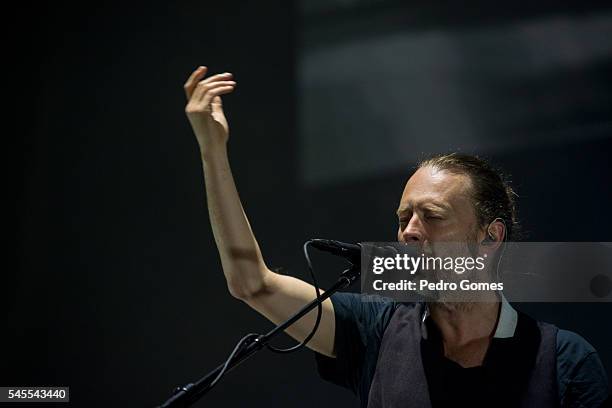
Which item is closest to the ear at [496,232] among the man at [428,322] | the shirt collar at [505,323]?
the man at [428,322]

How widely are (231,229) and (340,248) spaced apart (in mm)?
242

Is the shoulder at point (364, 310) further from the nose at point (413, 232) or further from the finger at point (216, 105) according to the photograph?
Result: the finger at point (216, 105)

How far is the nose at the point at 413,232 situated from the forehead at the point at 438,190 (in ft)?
0.13

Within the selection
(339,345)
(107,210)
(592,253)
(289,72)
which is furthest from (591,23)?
(107,210)

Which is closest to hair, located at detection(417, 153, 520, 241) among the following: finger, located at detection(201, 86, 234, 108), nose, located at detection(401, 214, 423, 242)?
nose, located at detection(401, 214, 423, 242)

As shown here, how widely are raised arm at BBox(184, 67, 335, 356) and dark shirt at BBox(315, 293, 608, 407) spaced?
0.13 ft

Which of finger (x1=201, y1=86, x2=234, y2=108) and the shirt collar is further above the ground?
finger (x1=201, y1=86, x2=234, y2=108)

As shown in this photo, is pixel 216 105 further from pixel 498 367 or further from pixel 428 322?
pixel 498 367

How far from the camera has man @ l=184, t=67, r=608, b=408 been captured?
136 centimetres

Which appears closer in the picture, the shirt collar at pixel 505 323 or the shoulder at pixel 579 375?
the shoulder at pixel 579 375

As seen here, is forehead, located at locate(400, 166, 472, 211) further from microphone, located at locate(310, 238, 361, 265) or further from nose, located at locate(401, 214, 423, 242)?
microphone, located at locate(310, 238, 361, 265)

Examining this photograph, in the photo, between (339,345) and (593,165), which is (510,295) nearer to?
(339,345)

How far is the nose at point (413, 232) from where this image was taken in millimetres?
1424

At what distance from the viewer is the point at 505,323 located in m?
1.46
